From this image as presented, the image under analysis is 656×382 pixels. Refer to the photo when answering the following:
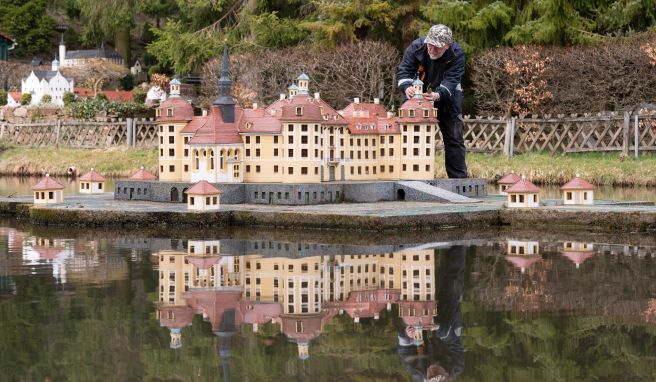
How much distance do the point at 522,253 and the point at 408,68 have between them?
37.9ft

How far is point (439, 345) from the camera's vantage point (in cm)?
1348

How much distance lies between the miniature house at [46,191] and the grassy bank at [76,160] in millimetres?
17932

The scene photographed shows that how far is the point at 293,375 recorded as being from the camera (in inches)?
478

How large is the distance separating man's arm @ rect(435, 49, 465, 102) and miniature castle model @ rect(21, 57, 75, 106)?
4028cm

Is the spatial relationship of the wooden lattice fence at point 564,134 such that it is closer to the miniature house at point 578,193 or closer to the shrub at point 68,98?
the miniature house at point 578,193

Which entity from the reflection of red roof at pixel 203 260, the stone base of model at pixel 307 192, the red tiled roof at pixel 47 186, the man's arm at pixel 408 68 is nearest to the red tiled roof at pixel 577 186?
the stone base of model at pixel 307 192

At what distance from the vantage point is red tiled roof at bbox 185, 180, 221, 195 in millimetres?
27344

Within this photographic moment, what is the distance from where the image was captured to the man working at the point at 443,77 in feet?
102

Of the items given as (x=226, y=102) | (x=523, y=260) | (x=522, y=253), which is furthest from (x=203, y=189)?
(x=523, y=260)

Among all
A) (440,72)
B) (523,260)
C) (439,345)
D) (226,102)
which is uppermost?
(440,72)

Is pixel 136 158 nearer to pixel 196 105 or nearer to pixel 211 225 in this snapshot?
pixel 196 105

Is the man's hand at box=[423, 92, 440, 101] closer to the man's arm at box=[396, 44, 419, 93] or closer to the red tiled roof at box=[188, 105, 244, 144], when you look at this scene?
the man's arm at box=[396, 44, 419, 93]

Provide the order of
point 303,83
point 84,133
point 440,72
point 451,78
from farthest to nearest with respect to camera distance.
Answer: point 84,133 < point 440,72 < point 451,78 < point 303,83

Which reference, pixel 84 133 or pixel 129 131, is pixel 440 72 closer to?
pixel 129 131
